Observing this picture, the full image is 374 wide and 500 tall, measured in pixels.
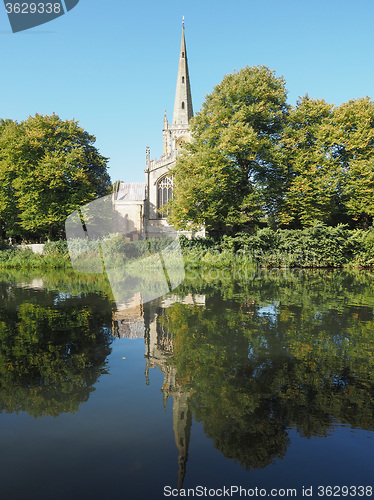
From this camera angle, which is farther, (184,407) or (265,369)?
(265,369)

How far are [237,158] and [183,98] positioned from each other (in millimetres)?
37121

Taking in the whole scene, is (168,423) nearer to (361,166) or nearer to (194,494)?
(194,494)

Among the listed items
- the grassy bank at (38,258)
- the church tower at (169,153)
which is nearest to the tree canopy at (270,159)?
the church tower at (169,153)

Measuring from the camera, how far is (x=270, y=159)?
76.9 feet

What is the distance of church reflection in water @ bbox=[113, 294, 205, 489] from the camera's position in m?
3.33

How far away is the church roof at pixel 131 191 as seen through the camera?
4416 centimetres

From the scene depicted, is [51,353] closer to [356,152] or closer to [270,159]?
[270,159]

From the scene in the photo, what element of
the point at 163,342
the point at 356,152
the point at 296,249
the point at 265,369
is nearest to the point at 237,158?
the point at 296,249

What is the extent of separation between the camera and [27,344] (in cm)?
588

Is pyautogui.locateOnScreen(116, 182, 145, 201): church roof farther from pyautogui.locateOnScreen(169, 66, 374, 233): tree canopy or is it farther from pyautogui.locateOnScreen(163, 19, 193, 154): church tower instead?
pyautogui.locateOnScreen(169, 66, 374, 233): tree canopy

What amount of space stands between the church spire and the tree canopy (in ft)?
102

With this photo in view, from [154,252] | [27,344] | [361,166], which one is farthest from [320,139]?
[27,344]

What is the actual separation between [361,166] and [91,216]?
23.2 meters

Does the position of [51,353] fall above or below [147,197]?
below
